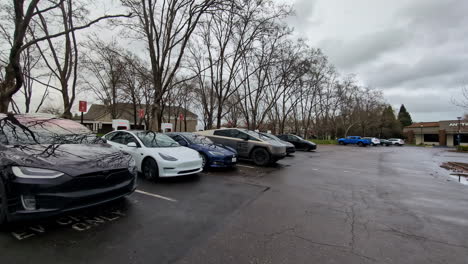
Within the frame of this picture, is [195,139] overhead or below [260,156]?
overhead

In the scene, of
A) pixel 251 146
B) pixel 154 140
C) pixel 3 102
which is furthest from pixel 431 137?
pixel 3 102

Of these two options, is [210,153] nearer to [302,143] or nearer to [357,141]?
[302,143]

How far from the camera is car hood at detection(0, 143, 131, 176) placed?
2.74 meters

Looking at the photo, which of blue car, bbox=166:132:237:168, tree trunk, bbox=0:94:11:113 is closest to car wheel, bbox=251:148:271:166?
blue car, bbox=166:132:237:168

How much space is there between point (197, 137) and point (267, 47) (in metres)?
15.2

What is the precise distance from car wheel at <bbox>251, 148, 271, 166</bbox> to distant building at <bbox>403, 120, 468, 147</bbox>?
153 feet

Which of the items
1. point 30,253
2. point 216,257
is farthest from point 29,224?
point 216,257

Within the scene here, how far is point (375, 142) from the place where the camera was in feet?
107

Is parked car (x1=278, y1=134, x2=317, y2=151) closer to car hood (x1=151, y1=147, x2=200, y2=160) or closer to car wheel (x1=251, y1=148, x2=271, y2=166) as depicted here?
car wheel (x1=251, y1=148, x2=271, y2=166)

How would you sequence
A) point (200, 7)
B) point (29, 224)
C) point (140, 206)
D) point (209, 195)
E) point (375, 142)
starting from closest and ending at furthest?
point (29, 224)
point (140, 206)
point (209, 195)
point (200, 7)
point (375, 142)

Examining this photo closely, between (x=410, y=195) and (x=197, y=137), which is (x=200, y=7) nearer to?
(x=197, y=137)

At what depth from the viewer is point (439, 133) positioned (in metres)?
41.3

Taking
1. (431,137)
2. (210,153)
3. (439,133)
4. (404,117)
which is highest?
(404,117)

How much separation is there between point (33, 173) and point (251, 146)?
738cm
